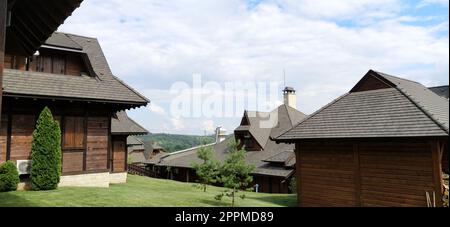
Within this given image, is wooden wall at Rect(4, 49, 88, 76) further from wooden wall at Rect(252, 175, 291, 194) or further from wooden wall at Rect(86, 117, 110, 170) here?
wooden wall at Rect(252, 175, 291, 194)

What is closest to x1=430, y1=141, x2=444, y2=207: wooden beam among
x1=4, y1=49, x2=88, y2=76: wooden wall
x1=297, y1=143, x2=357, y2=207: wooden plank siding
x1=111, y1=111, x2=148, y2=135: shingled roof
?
x1=297, y1=143, x2=357, y2=207: wooden plank siding

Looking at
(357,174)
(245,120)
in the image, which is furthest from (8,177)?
(245,120)

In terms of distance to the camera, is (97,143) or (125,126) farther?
(125,126)

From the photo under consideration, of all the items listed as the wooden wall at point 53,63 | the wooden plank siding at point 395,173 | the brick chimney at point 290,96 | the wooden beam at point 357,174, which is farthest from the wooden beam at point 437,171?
the brick chimney at point 290,96

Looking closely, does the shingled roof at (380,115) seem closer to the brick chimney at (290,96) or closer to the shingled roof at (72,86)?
the shingled roof at (72,86)

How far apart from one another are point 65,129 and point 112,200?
5349 mm

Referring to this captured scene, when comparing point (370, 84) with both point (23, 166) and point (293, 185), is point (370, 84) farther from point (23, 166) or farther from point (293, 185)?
point (23, 166)

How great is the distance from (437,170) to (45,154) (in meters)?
15.1

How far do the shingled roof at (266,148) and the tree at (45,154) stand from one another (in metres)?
15.5

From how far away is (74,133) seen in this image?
16.4 metres

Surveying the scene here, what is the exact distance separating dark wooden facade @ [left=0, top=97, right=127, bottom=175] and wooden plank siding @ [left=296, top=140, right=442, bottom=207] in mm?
9565

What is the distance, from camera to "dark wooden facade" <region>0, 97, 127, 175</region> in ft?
48.8
